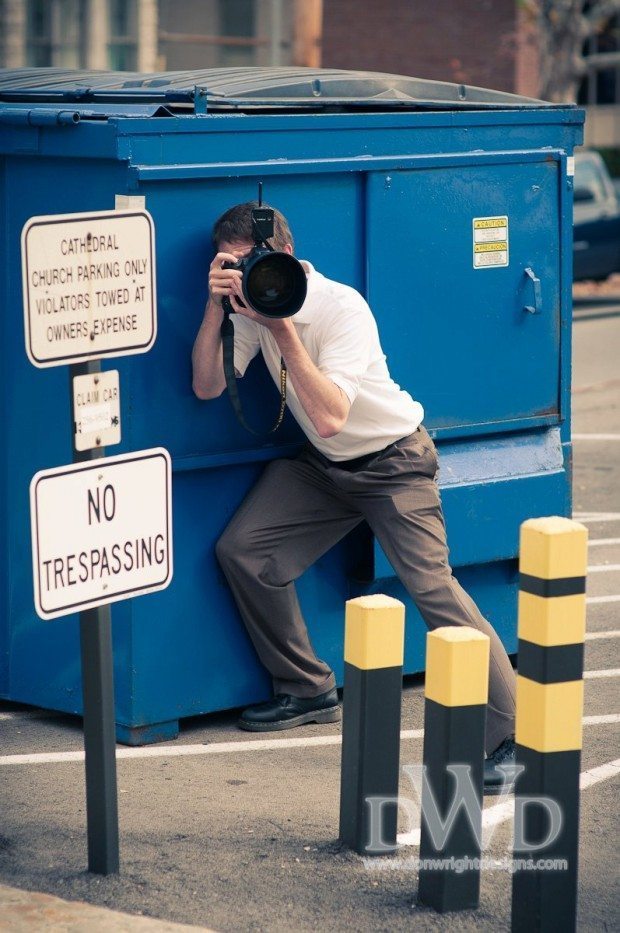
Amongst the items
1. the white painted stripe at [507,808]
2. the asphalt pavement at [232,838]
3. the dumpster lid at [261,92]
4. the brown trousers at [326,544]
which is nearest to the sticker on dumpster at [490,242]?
the dumpster lid at [261,92]

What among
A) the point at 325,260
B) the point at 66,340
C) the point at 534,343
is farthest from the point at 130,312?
the point at 534,343

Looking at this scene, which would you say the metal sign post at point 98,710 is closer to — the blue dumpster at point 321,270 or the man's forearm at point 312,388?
the man's forearm at point 312,388

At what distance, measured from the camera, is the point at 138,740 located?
5.33 meters

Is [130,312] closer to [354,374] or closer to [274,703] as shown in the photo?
[354,374]


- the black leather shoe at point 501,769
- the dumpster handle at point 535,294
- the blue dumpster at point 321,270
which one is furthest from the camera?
the dumpster handle at point 535,294

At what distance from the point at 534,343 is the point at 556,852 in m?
2.75

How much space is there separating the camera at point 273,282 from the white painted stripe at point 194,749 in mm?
1519

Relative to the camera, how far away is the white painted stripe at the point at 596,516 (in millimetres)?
8875

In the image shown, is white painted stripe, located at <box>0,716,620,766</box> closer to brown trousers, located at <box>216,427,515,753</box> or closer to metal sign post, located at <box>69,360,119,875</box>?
brown trousers, located at <box>216,427,515,753</box>

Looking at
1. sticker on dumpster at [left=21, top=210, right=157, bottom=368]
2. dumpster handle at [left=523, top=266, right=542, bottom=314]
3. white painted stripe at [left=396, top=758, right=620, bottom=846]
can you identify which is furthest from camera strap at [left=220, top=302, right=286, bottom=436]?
white painted stripe at [left=396, top=758, right=620, bottom=846]

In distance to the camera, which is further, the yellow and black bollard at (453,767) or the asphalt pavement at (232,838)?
the asphalt pavement at (232,838)

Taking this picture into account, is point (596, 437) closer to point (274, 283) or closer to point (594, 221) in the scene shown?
point (274, 283)

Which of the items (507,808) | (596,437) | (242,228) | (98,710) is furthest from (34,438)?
(596,437)

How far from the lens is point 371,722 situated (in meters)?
4.29
